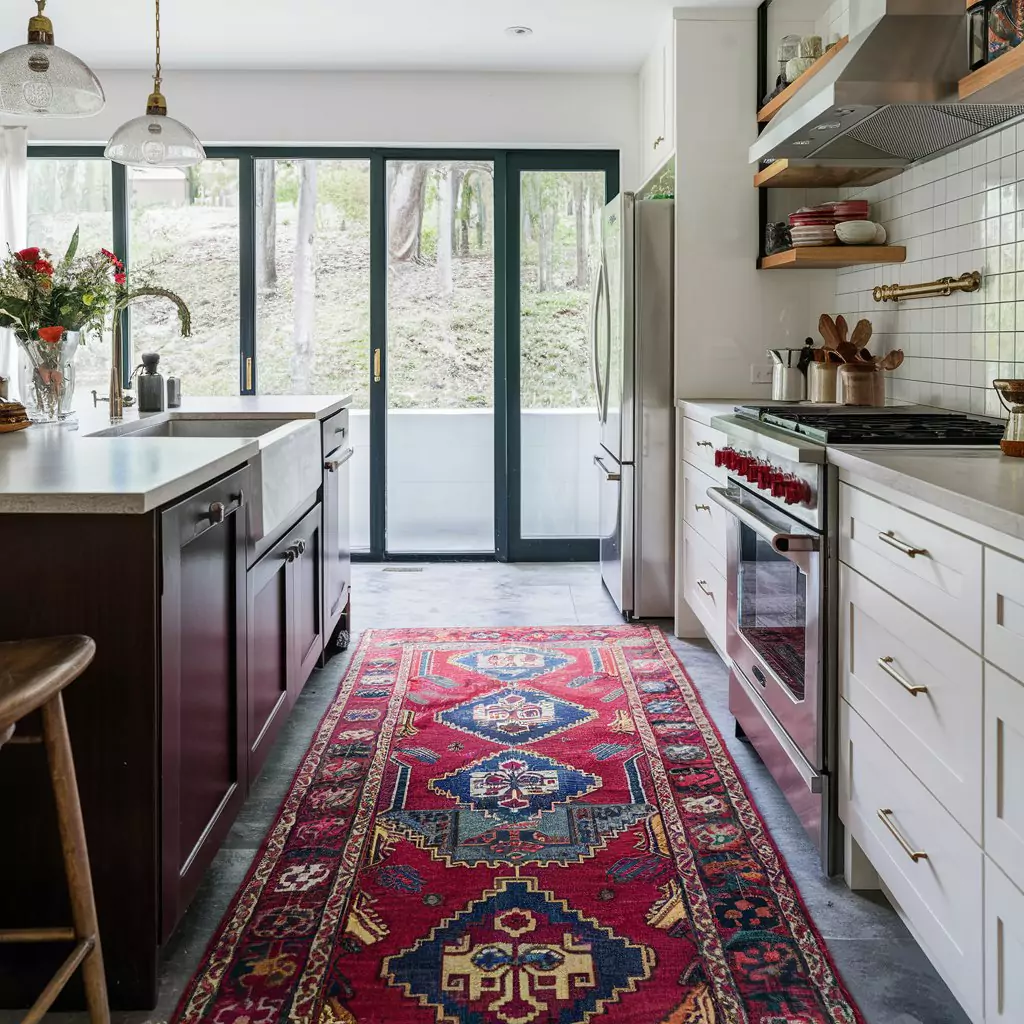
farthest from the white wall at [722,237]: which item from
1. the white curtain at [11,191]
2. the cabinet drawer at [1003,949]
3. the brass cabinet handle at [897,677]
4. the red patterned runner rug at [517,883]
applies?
the white curtain at [11,191]

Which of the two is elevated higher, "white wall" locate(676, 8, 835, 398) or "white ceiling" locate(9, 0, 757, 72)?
"white ceiling" locate(9, 0, 757, 72)

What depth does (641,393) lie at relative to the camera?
13.6ft

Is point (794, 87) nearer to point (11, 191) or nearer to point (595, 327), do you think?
point (595, 327)

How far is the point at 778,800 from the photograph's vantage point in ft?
8.20

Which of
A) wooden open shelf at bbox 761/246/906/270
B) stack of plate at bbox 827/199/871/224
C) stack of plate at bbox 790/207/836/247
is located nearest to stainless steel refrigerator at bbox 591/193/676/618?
wooden open shelf at bbox 761/246/906/270

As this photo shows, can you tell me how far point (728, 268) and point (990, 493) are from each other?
9.08 feet

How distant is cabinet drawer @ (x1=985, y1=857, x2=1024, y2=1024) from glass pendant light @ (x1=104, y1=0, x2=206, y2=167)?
2.79 metres

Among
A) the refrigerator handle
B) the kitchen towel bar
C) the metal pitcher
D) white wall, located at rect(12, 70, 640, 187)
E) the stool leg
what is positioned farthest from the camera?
white wall, located at rect(12, 70, 640, 187)

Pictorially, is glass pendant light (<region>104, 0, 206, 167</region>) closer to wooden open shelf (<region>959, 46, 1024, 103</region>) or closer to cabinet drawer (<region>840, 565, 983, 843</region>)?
wooden open shelf (<region>959, 46, 1024, 103</region>)

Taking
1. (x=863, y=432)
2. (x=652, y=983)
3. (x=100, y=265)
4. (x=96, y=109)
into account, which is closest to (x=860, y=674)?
(x=863, y=432)

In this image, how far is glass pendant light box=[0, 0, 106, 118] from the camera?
2359 millimetres

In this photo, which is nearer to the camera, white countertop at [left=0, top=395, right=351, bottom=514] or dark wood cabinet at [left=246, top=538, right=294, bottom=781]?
white countertop at [left=0, top=395, right=351, bottom=514]

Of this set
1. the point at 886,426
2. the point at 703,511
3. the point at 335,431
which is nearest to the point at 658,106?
the point at 703,511

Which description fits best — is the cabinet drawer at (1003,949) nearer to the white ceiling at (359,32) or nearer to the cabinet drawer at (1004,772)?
the cabinet drawer at (1004,772)
